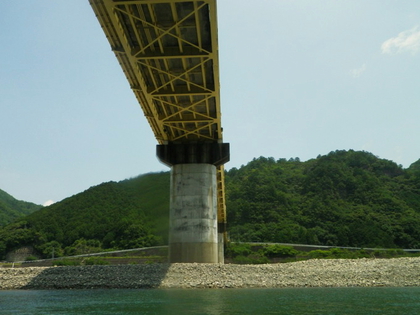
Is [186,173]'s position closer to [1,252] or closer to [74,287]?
[74,287]

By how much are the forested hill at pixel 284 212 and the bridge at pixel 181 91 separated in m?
16.8

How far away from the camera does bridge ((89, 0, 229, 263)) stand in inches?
687

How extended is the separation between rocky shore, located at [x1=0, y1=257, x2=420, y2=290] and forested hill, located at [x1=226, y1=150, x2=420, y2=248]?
48358 millimetres

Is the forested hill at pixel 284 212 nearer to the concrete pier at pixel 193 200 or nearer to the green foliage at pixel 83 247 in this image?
the green foliage at pixel 83 247

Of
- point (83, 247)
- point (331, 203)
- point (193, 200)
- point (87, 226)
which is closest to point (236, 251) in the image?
point (83, 247)

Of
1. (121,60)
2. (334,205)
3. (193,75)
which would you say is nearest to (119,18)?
(121,60)

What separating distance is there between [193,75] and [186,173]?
905cm

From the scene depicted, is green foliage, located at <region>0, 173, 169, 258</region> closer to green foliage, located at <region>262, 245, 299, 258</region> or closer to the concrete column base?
green foliage, located at <region>262, 245, 299, 258</region>

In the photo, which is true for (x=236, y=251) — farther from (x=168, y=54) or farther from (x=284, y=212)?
(x=168, y=54)

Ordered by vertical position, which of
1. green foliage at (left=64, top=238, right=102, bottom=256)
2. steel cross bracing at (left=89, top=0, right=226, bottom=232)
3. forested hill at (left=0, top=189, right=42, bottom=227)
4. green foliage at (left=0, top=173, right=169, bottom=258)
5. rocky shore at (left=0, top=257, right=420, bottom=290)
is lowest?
rocky shore at (left=0, top=257, right=420, bottom=290)

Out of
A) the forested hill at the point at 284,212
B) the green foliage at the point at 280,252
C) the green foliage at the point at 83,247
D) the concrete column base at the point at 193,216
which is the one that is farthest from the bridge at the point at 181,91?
the green foliage at the point at 83,247

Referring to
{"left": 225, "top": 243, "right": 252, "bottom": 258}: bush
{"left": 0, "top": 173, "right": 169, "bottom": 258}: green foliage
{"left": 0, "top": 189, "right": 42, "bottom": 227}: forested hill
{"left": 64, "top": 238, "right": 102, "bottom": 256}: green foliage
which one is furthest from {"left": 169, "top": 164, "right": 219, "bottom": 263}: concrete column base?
{"left": 0, "top": 189, "right": 42, "bottom": 227}: forested hill

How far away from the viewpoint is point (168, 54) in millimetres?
19922

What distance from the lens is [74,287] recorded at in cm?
2262
